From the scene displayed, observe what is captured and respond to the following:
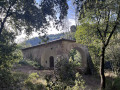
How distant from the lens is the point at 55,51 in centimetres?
1145

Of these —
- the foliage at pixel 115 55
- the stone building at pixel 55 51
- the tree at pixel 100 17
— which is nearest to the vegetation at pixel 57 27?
the tree at pixel 100 17

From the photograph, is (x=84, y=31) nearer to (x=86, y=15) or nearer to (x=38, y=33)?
(x=86, y=15)

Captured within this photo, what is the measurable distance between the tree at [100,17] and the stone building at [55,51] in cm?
409

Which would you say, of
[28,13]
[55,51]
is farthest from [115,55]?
[28,13]

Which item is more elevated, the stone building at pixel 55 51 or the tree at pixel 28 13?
the tree at pixel 28 13

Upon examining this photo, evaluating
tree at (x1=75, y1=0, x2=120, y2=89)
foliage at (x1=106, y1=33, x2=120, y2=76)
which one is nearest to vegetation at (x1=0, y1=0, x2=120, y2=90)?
tree at (x1=75, y1=0, x2=120, y2=89)

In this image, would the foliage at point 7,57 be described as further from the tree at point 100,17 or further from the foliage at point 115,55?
the foliage at point 115,55

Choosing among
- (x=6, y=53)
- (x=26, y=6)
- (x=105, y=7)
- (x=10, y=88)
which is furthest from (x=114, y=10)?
(x=10, y=88)

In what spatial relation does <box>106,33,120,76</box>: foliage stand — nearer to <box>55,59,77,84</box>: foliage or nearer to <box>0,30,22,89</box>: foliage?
<box>55,59,77,84</box>: foliage

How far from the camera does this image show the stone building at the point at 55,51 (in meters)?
10.5

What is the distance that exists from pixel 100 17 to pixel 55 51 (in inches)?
270

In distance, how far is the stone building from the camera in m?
10.5

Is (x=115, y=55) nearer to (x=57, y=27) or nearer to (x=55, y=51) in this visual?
(x=55, y=51)

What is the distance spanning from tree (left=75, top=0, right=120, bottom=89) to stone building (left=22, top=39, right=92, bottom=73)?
4088 mm
